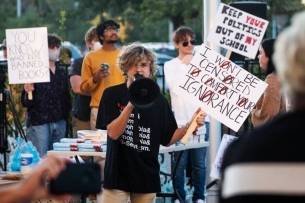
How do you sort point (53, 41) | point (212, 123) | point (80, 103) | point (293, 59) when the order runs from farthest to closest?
1. point (80, 103)
2. point (53, 41)
3. point (212, 123)
4. point (293, 59)

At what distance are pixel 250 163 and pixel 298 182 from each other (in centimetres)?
16

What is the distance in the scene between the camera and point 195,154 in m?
9.73

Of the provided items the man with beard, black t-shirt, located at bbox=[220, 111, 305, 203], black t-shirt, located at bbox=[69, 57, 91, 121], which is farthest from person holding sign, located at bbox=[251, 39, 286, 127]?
black t-shirt, located at bbox=[220, 111, 305, 203]

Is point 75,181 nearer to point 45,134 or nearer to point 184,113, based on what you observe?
point 184,113

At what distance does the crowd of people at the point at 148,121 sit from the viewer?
9.14 ft

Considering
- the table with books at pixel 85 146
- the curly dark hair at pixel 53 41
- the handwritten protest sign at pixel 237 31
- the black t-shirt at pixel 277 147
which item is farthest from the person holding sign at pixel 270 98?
the black t-shirt at pixel 277 147

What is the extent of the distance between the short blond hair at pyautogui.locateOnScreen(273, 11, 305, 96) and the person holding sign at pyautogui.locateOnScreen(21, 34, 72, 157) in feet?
23.0

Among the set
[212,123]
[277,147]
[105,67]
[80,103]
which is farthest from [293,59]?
[80,103]

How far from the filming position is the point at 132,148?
6336 millimetres

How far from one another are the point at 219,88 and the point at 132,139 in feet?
6.64

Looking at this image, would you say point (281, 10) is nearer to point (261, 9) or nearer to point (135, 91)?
point (261, 9)

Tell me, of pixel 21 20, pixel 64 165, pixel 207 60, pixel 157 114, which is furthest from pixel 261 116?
pixel 21 20

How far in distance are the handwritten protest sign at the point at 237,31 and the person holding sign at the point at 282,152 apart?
6.34 metres

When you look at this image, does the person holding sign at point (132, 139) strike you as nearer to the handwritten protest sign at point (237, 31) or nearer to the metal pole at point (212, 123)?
the handwritten protest sign at point (237, 31)
